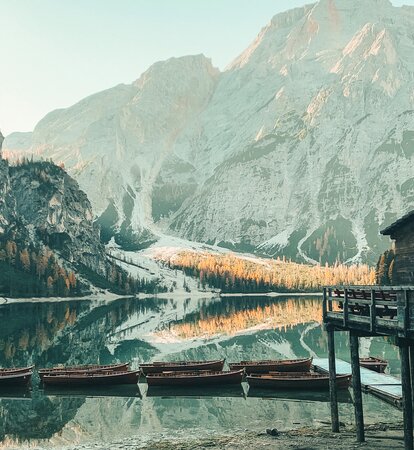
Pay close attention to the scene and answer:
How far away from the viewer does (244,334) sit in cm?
12369

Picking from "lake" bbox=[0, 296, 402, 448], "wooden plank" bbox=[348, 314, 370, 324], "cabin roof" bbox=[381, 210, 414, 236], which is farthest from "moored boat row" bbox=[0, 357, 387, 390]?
"wooden plank" bbox=[348, 314, 370, 324]

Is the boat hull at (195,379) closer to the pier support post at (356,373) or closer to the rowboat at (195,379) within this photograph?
the rowboat at (195,379)

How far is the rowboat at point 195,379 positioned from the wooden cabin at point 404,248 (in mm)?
27363

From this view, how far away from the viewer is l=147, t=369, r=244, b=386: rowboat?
60.5 m

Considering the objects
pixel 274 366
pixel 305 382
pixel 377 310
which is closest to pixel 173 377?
pixel 305 382

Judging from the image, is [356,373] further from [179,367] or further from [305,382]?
[179,367]

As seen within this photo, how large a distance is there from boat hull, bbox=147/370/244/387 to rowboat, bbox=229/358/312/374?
719cm

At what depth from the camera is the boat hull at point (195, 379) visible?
198 feet

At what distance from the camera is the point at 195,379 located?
60.4m

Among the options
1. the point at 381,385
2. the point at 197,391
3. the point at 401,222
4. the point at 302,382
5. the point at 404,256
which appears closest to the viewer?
the point at 401,222

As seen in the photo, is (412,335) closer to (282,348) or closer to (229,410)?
(229,410)

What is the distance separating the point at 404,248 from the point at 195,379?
31442 mm

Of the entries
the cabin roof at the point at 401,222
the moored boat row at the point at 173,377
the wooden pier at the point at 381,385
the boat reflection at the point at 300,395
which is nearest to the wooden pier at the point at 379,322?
the cabin roof at the point at 401,222

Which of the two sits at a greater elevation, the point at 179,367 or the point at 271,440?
the point at 271,440
